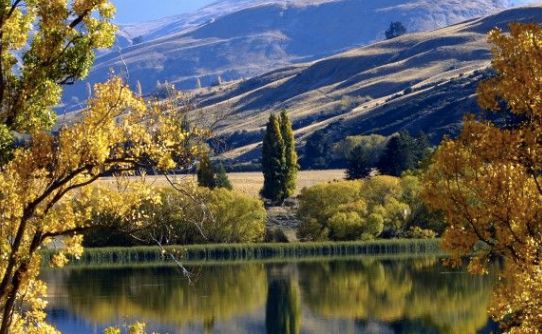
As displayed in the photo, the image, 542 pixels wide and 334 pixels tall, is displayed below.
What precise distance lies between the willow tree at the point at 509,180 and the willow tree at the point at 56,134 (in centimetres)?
490

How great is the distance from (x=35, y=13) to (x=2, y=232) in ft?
9.81

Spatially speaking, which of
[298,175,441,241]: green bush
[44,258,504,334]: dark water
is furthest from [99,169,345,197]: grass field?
[44,258,504,334]: dark water

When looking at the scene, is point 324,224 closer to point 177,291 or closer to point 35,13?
point 177,291

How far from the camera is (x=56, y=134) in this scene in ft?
43.5

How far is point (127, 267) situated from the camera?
77.1 m

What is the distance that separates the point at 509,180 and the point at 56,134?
21.7 ft

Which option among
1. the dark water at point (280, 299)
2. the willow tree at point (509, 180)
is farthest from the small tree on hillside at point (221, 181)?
the willow tree at point (509, 180)

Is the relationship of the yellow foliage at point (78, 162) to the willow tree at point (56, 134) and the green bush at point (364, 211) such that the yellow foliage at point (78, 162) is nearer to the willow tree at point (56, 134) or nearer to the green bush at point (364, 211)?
the willow tree at point (56, 134)

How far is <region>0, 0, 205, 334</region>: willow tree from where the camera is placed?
12578mm

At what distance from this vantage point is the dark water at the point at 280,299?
50.2 metres

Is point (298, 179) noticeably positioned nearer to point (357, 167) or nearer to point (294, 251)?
point (357, 167)

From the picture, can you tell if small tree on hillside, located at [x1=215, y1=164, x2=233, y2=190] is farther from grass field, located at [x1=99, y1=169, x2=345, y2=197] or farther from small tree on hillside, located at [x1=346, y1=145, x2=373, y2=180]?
small tree on hillside, located at [x1=346, y1=145, x2=373, y2=180]

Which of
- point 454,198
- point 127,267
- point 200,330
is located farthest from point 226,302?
point 454,198

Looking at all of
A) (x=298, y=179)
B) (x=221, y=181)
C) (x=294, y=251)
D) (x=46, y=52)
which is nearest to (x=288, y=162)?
(x=221, y=181)
